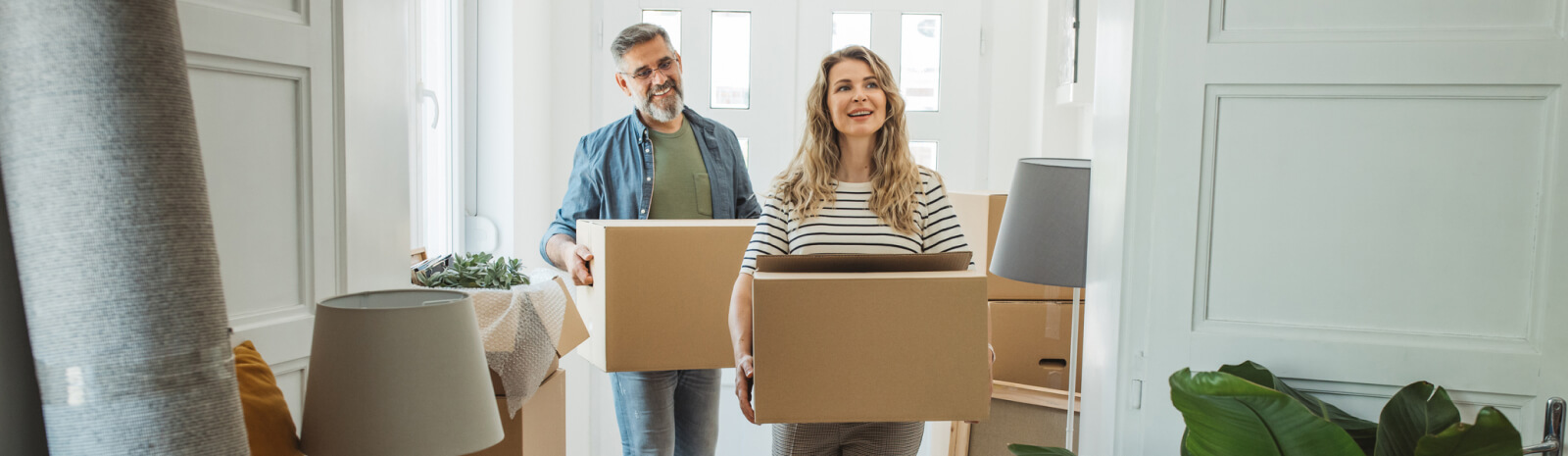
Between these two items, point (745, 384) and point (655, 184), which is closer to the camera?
point (745, 384)

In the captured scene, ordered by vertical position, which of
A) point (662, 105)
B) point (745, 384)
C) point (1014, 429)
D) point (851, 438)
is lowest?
point (1014, 429)

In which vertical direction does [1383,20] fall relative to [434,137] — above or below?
above

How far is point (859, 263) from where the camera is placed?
1.41m

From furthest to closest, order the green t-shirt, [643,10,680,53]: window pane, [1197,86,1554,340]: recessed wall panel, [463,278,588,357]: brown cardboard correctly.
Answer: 1. [643,10,680,53]: window pane
2. the green t-shirt
3. [463,278,588,357]: brown cardboard
4. [1197,86,1554,340]: recessed wall panel

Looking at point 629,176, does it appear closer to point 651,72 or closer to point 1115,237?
point 651,72

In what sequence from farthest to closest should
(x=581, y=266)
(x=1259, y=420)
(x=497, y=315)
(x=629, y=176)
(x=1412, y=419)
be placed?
(x=629, y=176), (x=581, y=266), (x=497, y=315), (x=1412, y=419), (x=1259, y=420)

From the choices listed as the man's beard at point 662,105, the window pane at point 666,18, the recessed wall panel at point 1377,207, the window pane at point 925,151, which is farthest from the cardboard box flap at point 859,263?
the window pane at point 666,18

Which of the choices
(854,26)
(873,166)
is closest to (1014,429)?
(873,166)

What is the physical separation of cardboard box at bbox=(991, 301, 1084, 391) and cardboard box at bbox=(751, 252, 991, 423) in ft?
3.29

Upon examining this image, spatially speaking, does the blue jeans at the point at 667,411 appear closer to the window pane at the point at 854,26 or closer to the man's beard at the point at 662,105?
the man's beard at the point at 662,105

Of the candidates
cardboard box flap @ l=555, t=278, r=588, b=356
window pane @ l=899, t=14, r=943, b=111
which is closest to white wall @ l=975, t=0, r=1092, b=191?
window pane @ l=899, t=14, r=943, b=111

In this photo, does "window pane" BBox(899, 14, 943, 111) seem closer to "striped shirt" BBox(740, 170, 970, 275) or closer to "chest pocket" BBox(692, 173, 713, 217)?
"chest pocket" BBox(692, 173, 713, 217)

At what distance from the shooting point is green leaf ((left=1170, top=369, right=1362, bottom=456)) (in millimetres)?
1140

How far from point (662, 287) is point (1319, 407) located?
43.7 inches
